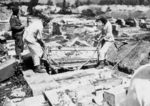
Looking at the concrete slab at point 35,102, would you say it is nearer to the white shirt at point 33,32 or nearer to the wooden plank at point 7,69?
the wooden plank at point 7,69

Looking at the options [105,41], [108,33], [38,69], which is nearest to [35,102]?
[38,69]

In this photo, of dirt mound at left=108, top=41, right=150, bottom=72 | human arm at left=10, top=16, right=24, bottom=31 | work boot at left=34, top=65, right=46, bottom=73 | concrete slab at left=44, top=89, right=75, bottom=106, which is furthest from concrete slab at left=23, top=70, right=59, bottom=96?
dirt mound at left=108, top=41, right=150, bottom=72

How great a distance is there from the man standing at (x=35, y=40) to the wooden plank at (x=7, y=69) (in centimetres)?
56

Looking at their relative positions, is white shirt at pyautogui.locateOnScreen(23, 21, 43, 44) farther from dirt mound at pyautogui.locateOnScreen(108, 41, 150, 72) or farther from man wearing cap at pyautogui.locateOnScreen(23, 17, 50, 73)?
dirt mound at pyautogui.locateOnScreen(108, 41, 150, 72)

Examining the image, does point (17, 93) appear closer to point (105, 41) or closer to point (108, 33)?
point (105, 41)

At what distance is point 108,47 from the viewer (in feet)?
23.9

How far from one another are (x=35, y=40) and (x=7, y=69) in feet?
3.41

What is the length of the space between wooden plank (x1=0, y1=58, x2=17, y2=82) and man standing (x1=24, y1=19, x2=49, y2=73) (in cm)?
56

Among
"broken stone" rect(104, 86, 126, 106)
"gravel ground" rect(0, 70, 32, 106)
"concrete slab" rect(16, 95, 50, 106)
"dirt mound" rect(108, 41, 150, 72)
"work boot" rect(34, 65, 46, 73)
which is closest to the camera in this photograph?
"broken stone" rect(104, 86, 126, 106)

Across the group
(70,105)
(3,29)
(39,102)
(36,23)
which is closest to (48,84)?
(39,102)

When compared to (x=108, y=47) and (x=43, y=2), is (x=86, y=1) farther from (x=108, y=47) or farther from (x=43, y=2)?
(x=108, y=47)

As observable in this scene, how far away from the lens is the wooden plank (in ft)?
19.5

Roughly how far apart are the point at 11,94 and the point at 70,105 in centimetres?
167

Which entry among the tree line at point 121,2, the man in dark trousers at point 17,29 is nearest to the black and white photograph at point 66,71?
the man in dark trousers at point 17,29
